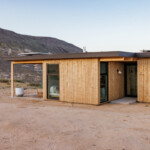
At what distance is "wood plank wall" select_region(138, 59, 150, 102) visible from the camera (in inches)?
474

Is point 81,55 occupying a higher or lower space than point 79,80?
higher

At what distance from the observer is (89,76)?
11.7m

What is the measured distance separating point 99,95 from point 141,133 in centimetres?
541

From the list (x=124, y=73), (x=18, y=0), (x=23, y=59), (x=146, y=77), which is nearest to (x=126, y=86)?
(x=124, y=73)

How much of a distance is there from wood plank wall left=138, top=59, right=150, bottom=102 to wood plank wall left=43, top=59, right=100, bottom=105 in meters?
2.60

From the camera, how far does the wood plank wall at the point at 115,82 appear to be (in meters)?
12.8

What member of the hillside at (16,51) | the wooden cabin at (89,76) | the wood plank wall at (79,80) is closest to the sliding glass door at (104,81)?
the wooden cabin at (89,76)

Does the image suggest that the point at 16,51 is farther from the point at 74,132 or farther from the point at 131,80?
the point at 74,132

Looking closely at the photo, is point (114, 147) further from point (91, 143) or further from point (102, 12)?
point (102, 12)

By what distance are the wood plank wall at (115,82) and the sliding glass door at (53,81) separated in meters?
3.13

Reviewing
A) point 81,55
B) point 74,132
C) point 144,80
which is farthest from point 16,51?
point 74,132

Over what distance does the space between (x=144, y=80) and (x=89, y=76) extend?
10.3ft

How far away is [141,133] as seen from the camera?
20.5ft

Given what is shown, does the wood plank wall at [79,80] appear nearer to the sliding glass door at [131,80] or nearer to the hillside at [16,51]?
the sliding glass door at [131,80]
